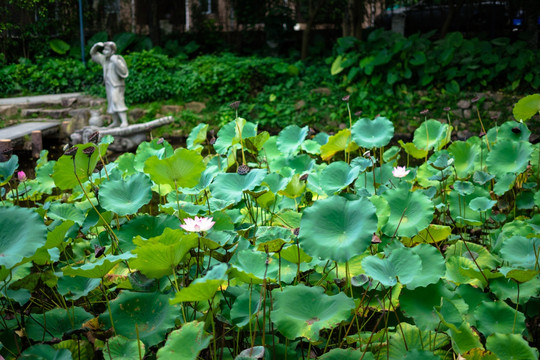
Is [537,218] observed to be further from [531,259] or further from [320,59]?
[320,59]

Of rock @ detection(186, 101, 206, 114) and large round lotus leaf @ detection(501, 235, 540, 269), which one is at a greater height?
rock @ detection(186, 101, 206, 114)

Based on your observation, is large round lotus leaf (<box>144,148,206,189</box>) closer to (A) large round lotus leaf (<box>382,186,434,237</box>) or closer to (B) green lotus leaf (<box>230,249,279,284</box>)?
(B) green lotus leaf (<box>230,249,279,284</box>)

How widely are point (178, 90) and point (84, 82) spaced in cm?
198

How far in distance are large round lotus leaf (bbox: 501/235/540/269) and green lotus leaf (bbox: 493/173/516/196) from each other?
0.54 meters

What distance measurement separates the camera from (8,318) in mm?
1291

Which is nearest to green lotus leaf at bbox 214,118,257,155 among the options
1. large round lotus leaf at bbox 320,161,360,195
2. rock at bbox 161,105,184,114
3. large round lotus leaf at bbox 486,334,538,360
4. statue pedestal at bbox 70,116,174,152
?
large round lotus leaf at bbox 320,161,360,195

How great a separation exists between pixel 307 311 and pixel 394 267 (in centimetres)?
23

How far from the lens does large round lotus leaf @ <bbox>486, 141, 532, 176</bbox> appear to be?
1.88m

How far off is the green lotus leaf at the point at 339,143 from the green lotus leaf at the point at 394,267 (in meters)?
0.95

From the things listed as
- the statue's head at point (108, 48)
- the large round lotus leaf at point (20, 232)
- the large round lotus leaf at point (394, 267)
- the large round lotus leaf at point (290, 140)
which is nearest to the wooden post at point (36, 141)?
the statue's head at point (108, 48)

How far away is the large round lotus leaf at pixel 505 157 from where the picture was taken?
1882mm

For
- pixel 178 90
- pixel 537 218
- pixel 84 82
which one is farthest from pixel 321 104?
pixel 537 218

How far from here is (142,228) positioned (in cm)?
132

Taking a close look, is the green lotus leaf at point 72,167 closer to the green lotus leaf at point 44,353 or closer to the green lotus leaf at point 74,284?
the green lotus leaf at point 74,284
